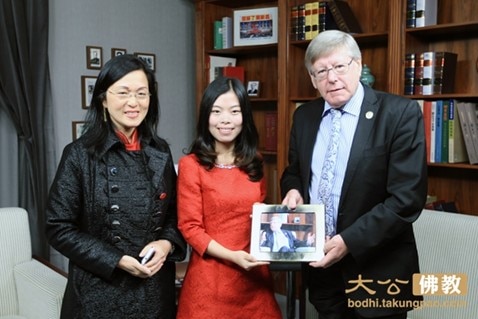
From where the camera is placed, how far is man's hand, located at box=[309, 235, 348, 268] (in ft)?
5.14

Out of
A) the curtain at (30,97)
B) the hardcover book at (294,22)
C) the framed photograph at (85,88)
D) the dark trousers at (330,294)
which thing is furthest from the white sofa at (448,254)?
the framed photograph at (85,88)

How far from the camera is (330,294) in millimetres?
1775

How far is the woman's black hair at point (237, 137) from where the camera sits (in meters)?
1.70

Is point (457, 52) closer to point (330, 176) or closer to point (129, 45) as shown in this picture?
point (330, 176)

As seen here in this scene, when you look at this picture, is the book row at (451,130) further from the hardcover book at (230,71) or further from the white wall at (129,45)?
the white wall at (129,45)

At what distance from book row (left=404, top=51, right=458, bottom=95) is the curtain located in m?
2.17

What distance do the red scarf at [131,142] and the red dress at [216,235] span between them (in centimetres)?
16

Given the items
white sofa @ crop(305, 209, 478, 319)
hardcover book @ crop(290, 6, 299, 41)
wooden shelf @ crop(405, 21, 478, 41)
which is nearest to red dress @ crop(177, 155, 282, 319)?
white sofa @ crop(305, 209, 478, 319)

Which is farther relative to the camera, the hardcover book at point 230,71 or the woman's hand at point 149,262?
the hardcover book at point 230,71

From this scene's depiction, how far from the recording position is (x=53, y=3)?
337cm

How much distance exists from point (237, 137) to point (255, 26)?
6.74 ft

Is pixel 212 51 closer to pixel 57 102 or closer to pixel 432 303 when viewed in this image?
pixel 57 102

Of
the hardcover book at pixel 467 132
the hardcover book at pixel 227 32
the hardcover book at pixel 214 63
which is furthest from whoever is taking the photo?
the hardcover book at pixel 214 63

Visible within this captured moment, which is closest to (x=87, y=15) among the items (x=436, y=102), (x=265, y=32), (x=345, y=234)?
(x=265, y=32)
